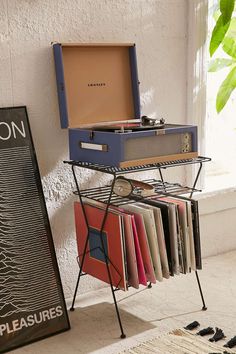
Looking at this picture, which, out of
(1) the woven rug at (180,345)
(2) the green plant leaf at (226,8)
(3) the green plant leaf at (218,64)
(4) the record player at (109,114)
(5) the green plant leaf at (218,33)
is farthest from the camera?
(3) the green plant leaf at (218,64)

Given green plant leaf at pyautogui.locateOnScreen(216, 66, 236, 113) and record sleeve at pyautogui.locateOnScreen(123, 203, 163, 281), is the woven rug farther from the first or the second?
green plant leaf at pyautogui.locateOnScreen(216, 66, 236, 113)

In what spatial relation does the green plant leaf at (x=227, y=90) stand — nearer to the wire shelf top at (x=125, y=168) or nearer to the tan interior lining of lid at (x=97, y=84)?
the tan interior lining of lid at (x=97, y=84)

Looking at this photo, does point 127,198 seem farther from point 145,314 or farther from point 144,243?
point 145,314

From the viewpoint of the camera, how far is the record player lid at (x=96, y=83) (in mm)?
2781

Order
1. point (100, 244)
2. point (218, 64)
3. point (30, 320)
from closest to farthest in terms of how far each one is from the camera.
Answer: point (30, 320) < point (100, 244) < point (218, 64)

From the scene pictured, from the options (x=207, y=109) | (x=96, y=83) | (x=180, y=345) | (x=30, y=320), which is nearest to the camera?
(x=180, y=345)

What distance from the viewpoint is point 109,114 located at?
2.95 metres

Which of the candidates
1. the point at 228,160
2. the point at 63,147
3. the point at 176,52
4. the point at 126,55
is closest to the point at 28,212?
the point at 63,147

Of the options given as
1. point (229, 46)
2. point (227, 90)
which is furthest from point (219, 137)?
point (229, 46)

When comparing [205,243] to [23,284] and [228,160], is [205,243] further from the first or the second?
[23,284]

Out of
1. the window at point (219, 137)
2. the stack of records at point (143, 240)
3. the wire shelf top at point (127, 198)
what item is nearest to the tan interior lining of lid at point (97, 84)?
the wire shelf top at point (127, 198)

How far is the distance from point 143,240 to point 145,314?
1.31ft

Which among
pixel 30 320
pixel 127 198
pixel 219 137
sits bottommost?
pixel 30 320

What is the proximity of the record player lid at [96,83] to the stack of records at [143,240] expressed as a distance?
425 mm
